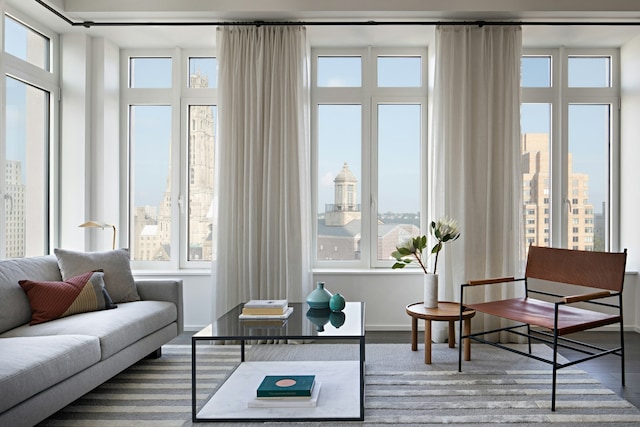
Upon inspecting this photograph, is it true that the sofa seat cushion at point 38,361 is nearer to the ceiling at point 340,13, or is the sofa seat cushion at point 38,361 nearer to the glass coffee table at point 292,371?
the glass coffee table at point 292,371

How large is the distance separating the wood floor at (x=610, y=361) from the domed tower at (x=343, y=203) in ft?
3.47

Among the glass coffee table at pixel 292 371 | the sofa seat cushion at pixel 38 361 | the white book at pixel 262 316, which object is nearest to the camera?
the sofa seat cushion at pixel 38 361

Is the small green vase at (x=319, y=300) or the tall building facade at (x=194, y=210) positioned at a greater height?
the tall building facade at (x=194, y=210)

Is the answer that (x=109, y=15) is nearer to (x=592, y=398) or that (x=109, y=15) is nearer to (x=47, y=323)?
(x=47, y=323)

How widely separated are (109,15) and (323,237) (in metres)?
2.56

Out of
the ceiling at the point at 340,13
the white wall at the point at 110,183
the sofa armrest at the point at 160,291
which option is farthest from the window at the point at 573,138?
the sofa armrest at the point at 160,291

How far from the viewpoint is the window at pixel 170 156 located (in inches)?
185

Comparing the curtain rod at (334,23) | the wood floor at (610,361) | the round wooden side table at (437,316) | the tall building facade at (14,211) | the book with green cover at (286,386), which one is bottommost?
the wood floor at (610,361)

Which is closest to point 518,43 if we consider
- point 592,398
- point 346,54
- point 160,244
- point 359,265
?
point 346,54

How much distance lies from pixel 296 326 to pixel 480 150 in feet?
7.45

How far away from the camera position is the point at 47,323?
2896 millimetres

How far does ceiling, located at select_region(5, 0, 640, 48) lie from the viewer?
12.7 feet

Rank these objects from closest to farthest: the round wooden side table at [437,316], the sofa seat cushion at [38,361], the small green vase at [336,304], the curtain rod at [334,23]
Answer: the sofa seat cushion at [38,361], the small green vase at [336,304], the round wooden side table at [437,316], the curtain rod at [334,23]

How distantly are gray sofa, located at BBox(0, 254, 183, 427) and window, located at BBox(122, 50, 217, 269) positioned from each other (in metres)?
1.05
